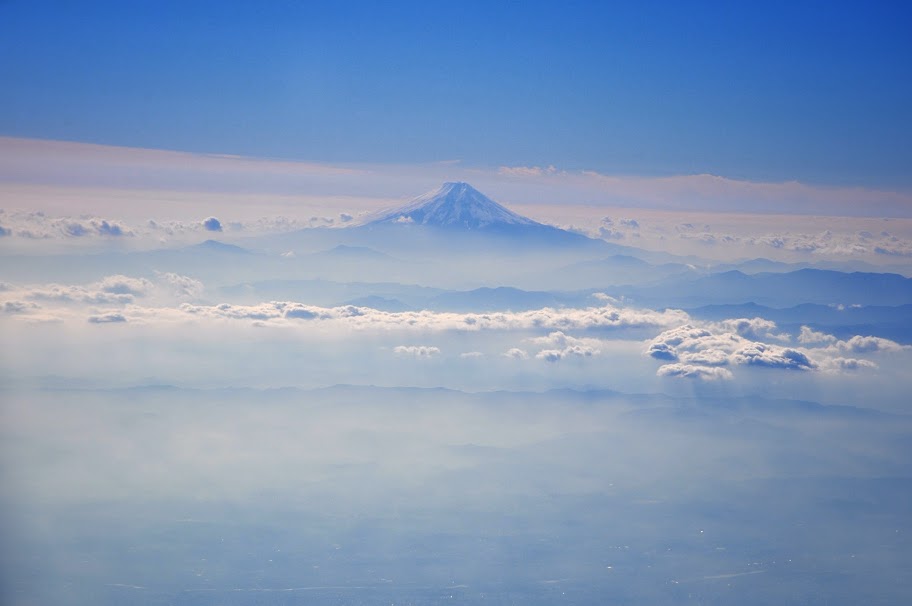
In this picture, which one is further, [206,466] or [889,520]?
[206,466]

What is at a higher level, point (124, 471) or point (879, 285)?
point (879, 285)

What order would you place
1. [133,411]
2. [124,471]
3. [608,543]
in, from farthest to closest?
[133,411]
[124,471]
[608,543]

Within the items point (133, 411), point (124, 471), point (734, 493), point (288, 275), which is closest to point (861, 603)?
point (734, 493)

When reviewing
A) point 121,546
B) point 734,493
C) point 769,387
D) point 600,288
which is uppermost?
point 600,288

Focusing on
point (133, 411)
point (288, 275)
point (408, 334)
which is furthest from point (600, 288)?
point (133, 411)

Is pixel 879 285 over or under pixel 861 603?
over

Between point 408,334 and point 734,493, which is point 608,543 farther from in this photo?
point 408,334

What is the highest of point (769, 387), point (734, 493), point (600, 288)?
point (600, 288)

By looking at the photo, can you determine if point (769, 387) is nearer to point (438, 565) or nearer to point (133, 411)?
point (438, 565)

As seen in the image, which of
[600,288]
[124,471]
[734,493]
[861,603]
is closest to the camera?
[861,603]
